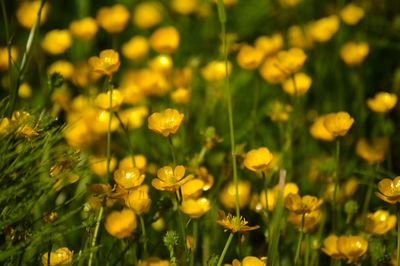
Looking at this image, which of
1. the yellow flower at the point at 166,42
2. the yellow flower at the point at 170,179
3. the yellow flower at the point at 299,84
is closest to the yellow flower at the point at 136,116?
the yellow flower at the point at 166,42

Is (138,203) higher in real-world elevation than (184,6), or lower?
higher

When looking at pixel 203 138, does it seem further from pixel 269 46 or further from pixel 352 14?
pixel 352 14

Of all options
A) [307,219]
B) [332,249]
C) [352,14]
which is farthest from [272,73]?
[332,249]

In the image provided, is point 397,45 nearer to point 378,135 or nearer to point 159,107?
point 378,135

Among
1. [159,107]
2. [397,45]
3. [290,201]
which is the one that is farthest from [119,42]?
[290,201]

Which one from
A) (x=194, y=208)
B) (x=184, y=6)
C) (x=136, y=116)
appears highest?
(x=194, y=208)

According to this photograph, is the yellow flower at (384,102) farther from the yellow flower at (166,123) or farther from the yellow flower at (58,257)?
the yellow flower at (58,257)
